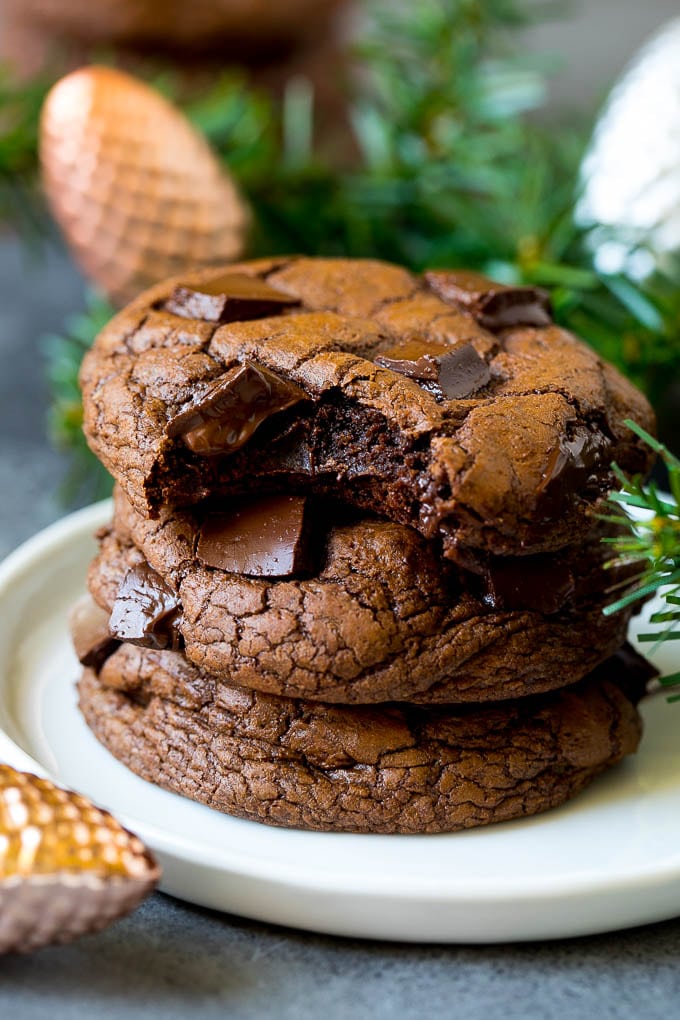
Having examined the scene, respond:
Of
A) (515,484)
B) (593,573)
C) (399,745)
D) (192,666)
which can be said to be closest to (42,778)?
(192,666)

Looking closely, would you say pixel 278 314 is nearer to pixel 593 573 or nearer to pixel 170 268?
pixel 593 573

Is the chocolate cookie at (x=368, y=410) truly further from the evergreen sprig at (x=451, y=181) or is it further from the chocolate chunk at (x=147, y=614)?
the evergreen sprig at (x=451, y=181)

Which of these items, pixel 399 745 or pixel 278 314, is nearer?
pixel 399 745

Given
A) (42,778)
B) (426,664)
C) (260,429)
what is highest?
(260,429)

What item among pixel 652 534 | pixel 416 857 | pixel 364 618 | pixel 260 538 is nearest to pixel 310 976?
pixel 416 857

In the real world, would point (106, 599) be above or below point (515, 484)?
below

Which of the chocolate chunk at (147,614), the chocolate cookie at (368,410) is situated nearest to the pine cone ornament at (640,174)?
the chocolate cookie at (368,410)

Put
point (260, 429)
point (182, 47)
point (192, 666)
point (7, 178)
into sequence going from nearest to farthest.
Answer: point (260, 429)
point (192, 666)
point (7, 178)
point (182, 47)
